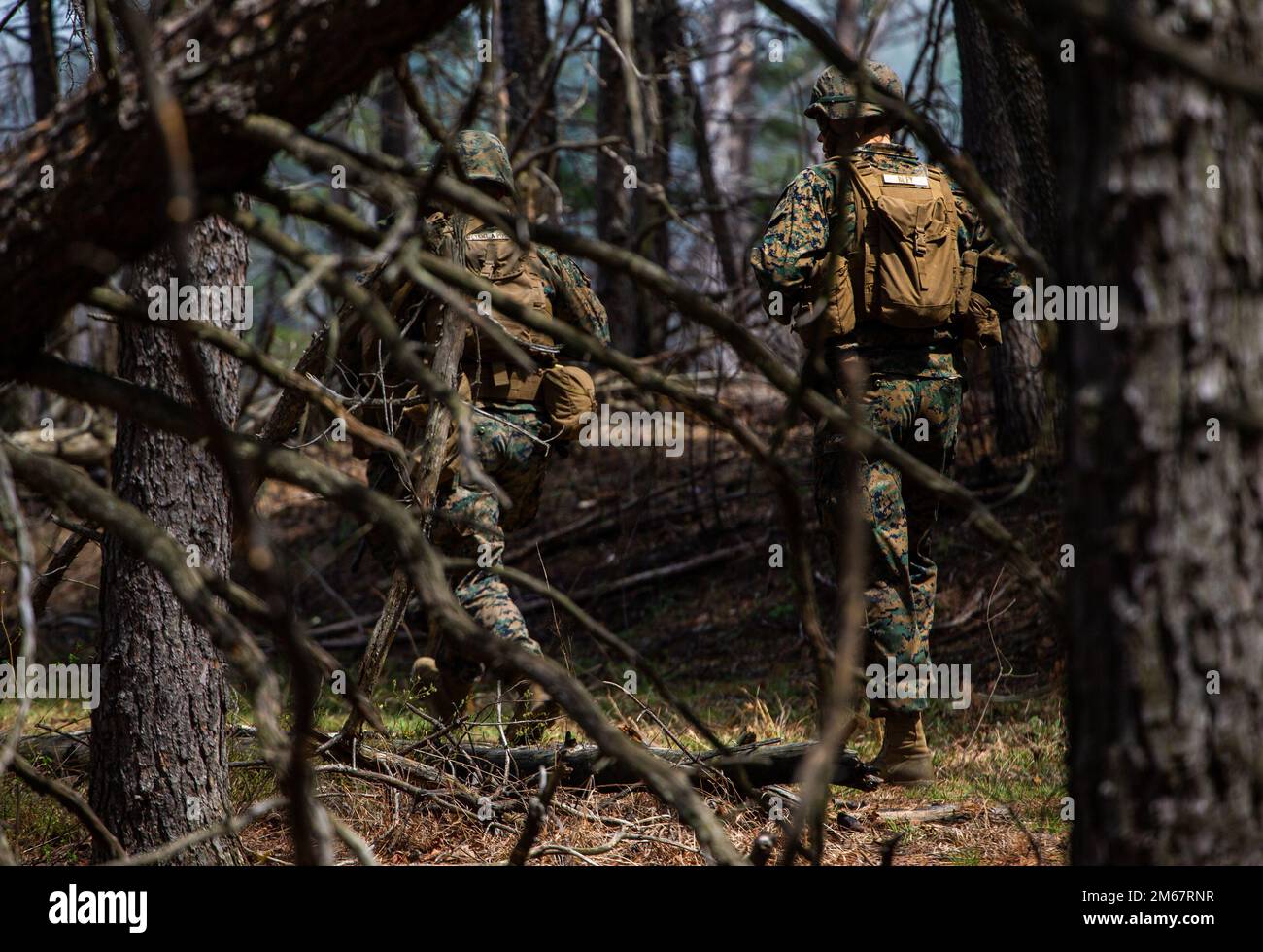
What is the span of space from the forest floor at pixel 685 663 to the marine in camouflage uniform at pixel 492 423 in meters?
0.32

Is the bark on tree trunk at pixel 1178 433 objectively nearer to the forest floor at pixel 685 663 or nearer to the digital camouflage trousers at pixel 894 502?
the forest floor at pixel 685 663

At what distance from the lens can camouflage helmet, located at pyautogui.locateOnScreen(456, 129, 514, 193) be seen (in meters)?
5.39

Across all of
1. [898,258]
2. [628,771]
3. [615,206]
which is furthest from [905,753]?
[615,206]

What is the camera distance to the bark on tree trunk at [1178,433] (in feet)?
5.33

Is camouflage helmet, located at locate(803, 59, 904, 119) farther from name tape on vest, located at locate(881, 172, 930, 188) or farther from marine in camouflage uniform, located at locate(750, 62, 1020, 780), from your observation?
name tape on vest, located at locate(881, 172, 930, 188)

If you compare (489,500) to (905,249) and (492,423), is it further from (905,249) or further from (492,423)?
(905,249)

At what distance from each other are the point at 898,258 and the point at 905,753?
1.96m

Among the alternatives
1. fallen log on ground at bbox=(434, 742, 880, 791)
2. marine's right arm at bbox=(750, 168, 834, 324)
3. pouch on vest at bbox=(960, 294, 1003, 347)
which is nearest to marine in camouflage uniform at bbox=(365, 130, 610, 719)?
fallen log on ground at bbox=(434, 742, 880, 791)

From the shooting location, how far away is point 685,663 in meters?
8.12

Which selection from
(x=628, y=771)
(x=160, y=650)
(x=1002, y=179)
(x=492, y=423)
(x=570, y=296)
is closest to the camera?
(x=160, y=650)
